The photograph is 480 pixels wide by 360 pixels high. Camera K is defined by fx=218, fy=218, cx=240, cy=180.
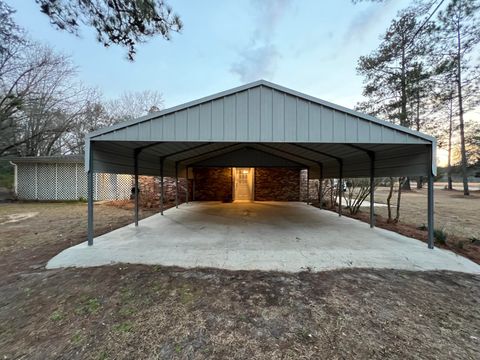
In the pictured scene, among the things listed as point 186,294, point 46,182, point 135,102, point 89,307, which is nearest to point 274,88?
point 186,294

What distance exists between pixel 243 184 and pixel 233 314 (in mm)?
10180

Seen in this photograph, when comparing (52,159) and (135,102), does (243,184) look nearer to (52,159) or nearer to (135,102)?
(52,159)

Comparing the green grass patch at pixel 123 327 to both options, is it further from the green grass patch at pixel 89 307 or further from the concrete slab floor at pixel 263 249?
the concrete slab floor at pixel 263 249

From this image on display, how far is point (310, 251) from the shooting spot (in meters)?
3.94

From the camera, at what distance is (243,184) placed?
40.3 ft

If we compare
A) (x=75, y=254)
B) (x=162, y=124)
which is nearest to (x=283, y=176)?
(x=162, y=124)

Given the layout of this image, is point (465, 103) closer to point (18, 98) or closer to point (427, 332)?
point (427, 332)

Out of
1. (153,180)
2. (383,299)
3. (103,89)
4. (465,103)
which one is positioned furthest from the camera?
(103,89)

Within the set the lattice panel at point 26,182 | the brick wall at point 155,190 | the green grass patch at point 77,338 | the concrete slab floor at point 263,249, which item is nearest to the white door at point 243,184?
the brick wall at point 155,190

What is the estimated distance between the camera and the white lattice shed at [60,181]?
11.4 m

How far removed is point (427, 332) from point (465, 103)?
20.0 m

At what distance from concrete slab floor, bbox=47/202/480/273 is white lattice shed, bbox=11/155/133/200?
24.5 ft

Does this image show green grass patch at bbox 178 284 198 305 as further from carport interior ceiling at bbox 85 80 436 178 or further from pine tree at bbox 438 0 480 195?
pine tree at bbox 438 0 480 195

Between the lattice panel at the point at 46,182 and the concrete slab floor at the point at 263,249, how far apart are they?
9462 mm
